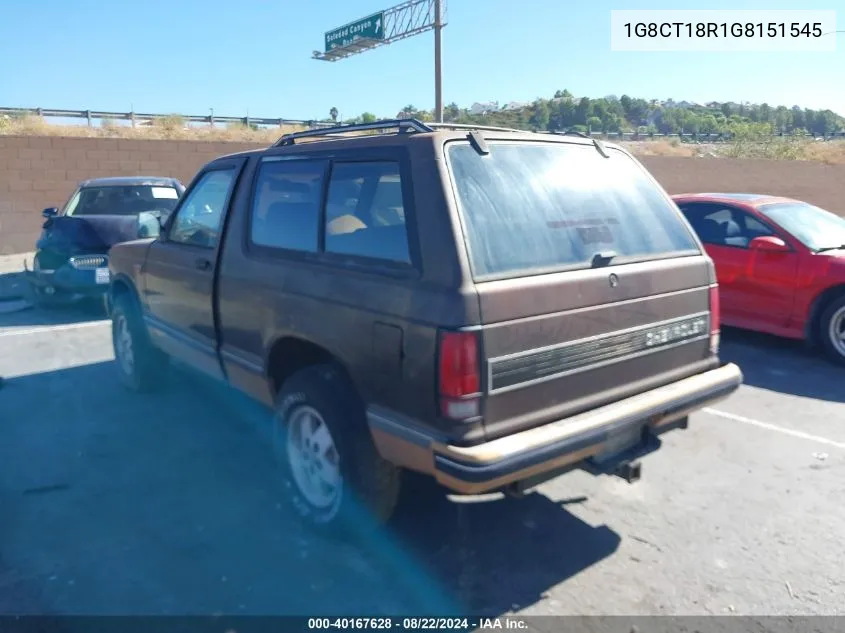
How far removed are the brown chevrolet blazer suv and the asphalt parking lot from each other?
1.20 feet

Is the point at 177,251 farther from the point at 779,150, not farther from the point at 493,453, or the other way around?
the point at 779,150

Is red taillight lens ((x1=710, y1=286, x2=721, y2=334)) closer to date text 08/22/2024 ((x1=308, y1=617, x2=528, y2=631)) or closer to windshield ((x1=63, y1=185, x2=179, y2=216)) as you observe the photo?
date text 08/22/2024 ((x1=308, y1=617, x2=528, y2=631))

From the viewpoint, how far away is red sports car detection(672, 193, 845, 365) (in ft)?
21.9

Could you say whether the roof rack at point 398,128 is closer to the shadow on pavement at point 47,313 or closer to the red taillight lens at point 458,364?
the red taillight lens at point 458,364

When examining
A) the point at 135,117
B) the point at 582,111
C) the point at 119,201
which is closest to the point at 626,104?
the point at 582,111

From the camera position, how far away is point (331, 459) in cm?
368

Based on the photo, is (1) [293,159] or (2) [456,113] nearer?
(1) [293,159]

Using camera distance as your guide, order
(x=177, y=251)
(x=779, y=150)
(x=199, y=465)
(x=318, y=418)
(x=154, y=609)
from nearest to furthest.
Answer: (x=154, y=609) < (x=318, y=418) < (x=199, y=465) < (x=177, y=251) < (x=779, y=150)

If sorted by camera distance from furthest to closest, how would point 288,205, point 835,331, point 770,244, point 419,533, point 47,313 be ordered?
point 47,313 < point 770,244 < point 835,331 < point 288,205 < point 419,533

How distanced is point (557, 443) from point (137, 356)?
3994 millimetres

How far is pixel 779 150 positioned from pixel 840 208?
1180cm

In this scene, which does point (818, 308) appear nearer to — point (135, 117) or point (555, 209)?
point (555, 209)

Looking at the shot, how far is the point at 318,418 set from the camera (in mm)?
3695

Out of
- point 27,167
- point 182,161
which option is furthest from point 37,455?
point 182,161
